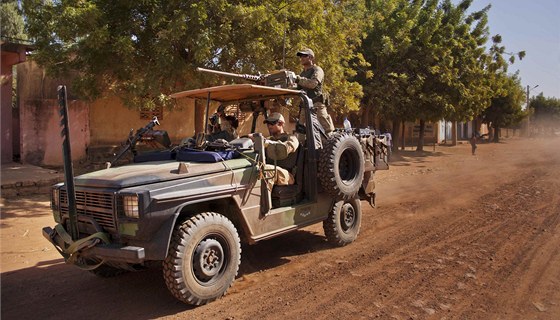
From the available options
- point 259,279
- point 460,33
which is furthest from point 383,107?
point 259,279

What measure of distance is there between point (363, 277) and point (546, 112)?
63598mm

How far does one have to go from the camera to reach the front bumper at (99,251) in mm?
3543

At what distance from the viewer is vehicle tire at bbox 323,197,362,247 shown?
5824 mm

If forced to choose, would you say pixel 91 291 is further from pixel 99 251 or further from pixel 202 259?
pixel 202 259

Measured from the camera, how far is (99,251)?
366 centimetres

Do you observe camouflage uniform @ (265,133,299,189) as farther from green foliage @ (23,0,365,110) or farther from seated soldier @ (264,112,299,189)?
green foliage @ (23,0,365,110)

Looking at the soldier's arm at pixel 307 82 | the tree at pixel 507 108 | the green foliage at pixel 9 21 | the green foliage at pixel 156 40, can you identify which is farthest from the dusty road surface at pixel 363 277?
the tree at pixel 507 108

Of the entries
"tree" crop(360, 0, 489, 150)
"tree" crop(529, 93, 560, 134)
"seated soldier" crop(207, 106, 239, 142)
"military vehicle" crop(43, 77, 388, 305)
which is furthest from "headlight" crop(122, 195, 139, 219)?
"tree" crop(529, 93, 560, 134)

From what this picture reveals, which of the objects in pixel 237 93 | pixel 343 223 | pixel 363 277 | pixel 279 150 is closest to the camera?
pixel 363 277

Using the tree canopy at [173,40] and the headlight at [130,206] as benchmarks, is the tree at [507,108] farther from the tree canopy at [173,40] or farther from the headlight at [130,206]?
the headlight at [130,206]

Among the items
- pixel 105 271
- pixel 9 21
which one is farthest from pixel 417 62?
pixel 9 21

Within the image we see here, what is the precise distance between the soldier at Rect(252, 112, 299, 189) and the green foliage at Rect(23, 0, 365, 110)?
159 inches

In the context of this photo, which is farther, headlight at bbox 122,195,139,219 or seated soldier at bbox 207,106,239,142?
seated soldier at bbox 207,106,239,142

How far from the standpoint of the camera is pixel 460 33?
2117 cm
